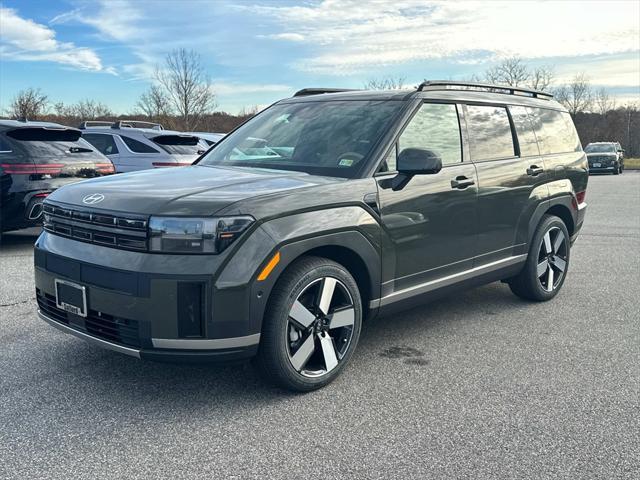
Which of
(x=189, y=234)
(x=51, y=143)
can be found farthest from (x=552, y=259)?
(x=51, y=143)

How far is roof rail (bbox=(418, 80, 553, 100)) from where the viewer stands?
4.51 m

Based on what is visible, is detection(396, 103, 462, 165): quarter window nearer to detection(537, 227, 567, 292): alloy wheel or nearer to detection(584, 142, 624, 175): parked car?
detection(537, 227, 567, 292): alloy wheel

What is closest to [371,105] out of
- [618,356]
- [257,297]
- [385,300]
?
[385,300]

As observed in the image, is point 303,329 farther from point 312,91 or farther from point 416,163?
point 312,91

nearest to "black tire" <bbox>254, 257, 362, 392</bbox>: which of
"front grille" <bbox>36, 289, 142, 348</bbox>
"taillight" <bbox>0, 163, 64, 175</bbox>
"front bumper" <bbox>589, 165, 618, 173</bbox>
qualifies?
"front grille" <bbox>36, 289, 142, 348</bbox>

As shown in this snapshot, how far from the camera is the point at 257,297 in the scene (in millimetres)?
3207

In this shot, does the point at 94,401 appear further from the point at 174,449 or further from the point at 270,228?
the point at 270,228

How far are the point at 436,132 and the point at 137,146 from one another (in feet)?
26.5

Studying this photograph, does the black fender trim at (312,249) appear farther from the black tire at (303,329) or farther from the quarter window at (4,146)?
the quarter window at (4,146)

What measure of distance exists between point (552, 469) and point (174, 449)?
1.76 metres

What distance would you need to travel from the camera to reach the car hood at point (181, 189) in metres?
3.17

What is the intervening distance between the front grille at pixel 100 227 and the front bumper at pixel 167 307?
0.20 feet

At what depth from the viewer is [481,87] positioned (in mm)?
5121

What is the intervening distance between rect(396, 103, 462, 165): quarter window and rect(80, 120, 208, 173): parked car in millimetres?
7181
